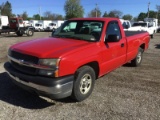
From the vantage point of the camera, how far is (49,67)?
401 cm

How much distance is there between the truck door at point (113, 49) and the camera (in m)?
5.25

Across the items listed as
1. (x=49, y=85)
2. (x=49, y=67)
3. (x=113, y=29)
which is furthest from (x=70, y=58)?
(x=113, y=29)

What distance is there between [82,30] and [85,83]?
1.52 m

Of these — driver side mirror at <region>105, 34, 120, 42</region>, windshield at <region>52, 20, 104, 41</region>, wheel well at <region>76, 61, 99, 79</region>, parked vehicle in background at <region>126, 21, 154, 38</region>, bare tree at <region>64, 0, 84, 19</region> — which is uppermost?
bare tree at <region>64, 0, 84, 19</region>

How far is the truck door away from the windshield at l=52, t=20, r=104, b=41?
27 cm

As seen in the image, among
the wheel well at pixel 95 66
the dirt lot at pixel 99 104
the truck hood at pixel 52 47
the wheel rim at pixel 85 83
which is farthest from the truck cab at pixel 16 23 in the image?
the wheel rim at pixel 85 83

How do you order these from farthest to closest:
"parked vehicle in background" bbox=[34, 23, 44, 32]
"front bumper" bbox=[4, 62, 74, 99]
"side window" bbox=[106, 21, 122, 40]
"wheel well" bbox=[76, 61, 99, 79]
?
"parked vehicle in background" bbox=[34, 23, 44, 32], "side window" bbox=[106, 21, 122, 40], "wheel well" bbox=[76, 61, 99, 79], "front bumper" bbox=[4, 62, 74, 99]

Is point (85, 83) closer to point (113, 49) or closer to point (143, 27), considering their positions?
point (113, 49)

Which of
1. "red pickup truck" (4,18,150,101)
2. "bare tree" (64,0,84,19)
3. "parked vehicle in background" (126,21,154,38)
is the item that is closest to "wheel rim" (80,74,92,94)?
"red pickup truck" (4,18,150,101)

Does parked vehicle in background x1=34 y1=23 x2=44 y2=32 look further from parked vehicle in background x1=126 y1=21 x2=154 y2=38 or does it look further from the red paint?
the red paint

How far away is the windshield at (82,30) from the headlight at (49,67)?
4.56 ft

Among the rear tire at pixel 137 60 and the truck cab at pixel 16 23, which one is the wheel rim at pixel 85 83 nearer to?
the rear tire at pixel 137 60

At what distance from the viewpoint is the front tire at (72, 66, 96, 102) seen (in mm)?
4411

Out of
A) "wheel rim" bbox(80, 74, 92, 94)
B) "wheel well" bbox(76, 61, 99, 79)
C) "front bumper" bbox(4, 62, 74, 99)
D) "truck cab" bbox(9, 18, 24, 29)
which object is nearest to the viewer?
"front bumper" bbox(4, 62, 74, 99)
